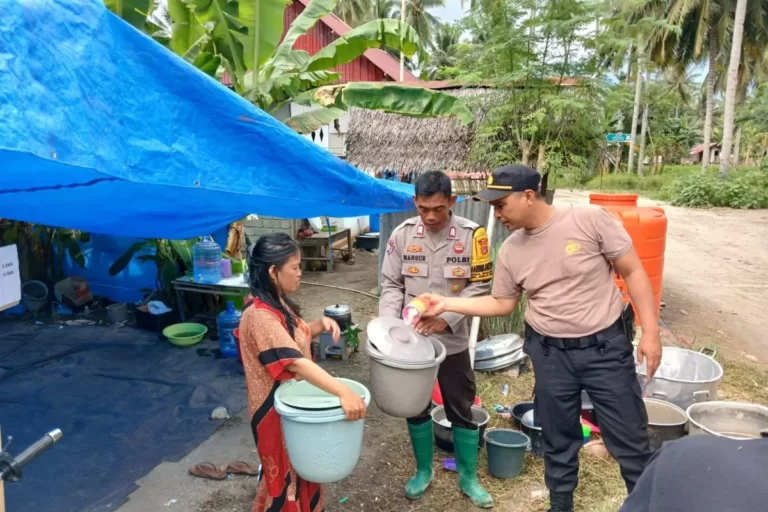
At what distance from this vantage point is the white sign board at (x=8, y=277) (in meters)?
1.72

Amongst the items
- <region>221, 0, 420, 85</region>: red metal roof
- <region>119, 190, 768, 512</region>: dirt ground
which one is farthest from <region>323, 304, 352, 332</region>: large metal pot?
<region>221, 0, 420, 85</region>: red metal roof

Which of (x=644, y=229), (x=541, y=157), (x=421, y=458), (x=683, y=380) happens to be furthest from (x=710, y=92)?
(x=421, y=458)

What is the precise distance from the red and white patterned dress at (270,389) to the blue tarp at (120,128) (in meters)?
0.57

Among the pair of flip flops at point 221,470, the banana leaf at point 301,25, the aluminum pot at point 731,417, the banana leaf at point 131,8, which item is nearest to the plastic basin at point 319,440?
the pair of flip flops at point 221,470

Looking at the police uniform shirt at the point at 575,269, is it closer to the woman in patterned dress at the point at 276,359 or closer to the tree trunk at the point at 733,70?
the woman in patterned dress at the point at 276,359

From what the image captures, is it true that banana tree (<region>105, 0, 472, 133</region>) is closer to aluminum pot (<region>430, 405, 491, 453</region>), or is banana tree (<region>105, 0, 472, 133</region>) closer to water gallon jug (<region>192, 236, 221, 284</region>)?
water gallon jug (<region>192, 236, 221, 284</region>)

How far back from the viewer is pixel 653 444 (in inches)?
132

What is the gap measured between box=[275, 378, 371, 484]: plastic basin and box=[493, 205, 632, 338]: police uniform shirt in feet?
3.38

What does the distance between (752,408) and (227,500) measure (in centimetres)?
340

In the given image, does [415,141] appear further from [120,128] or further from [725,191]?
[725,191]

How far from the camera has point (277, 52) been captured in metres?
6.10

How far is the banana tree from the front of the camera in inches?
183

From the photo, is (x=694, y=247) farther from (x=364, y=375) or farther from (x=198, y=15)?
(x=198, y=15)

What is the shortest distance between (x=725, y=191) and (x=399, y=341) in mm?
20944
